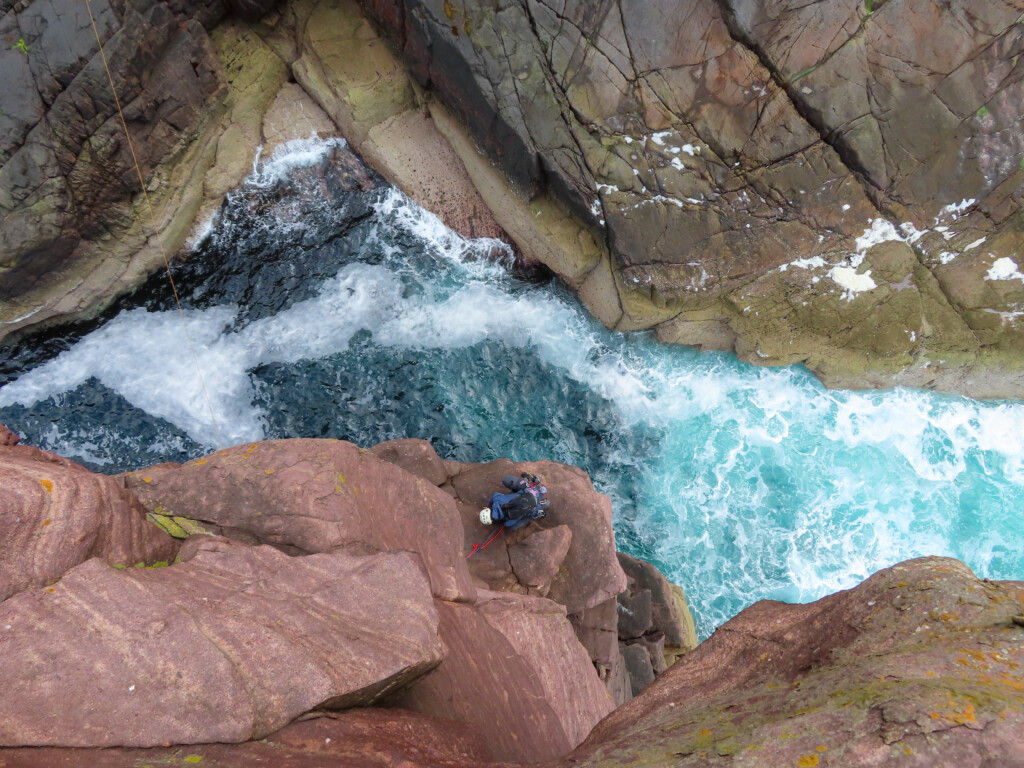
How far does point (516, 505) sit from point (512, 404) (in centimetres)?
450

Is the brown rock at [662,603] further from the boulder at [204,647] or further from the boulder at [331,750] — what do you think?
the boulder at [204,647]

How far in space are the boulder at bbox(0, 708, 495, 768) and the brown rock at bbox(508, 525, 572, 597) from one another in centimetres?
395

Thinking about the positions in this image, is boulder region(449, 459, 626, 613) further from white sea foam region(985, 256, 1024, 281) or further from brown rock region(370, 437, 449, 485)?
white sea foam region(985, 256, 1024, 281)

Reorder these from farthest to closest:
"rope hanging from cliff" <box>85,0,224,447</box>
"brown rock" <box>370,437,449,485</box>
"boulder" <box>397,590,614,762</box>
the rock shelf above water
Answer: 1. "rope hanging from cliff" <box>85,0,224,447</box>
2. "brown rock" <box>370,437,449,485</box>
3. "boulder" <box>397,590,614,762</box>
4. the rock shelf above water

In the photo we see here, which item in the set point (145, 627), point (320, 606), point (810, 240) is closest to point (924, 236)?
point (810, 240)

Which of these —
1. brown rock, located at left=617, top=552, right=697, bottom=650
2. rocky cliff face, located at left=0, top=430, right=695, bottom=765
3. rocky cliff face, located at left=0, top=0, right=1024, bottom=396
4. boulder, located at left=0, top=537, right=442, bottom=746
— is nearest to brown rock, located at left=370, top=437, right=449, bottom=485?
rocky cliff face, located at left=0, top=430, right=695, bottom=765

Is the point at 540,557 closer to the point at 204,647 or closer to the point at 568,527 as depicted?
the point at 568,527

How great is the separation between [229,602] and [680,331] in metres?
11.9

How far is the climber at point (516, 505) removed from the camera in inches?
399

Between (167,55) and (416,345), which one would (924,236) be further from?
(167,55)

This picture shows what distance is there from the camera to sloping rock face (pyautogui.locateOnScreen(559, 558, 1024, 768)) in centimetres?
362

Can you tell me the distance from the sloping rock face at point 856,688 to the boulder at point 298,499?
360 centimetres

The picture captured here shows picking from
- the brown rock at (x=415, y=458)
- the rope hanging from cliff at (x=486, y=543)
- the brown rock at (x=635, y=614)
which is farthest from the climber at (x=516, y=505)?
the brown rock at (x=635, y=614)

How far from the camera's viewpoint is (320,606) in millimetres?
5828
